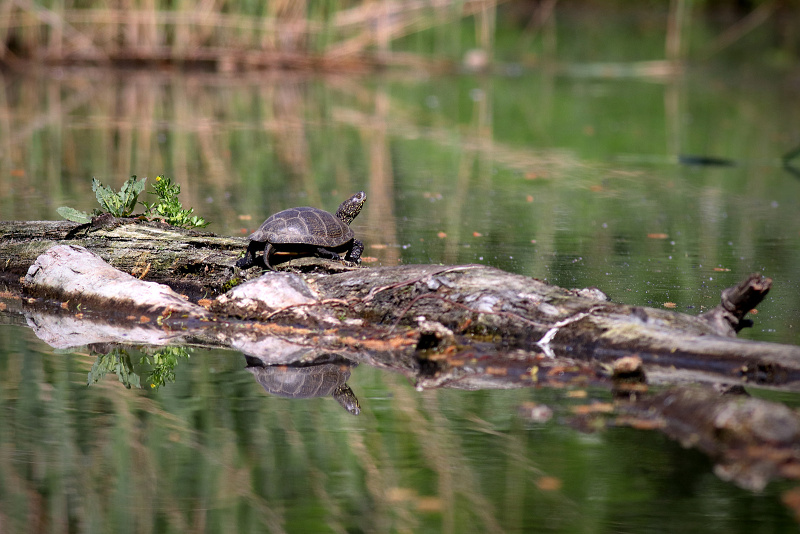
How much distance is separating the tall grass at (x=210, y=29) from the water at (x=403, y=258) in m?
1.31

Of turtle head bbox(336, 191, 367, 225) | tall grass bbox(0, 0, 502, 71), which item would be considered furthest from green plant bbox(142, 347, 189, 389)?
tall grass bbox(0, 0, 502, 71)

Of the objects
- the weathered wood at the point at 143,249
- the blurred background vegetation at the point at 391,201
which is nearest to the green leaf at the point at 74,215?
the weathered wood at the point at 143,249

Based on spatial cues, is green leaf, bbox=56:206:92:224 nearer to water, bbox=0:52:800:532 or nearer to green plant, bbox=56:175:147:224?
green plant, bbox=56:175:147:224

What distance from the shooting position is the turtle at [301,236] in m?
6.33

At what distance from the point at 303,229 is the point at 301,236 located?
0.22 ft

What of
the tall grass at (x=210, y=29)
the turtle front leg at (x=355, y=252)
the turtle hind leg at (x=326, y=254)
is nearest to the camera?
Answer: the turtle hind leg at (x=326, y=254)

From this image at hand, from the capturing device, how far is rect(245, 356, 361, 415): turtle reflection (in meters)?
4.86

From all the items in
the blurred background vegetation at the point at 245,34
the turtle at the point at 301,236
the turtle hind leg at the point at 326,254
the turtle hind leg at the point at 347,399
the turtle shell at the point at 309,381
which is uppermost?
the blurred background vegetation at the point at 245,34

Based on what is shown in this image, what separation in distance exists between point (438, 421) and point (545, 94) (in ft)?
57.4

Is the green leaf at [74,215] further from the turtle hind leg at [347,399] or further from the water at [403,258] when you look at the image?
the turtle hind leg at [347,399]

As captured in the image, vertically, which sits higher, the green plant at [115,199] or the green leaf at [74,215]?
the green plant at [115,199]

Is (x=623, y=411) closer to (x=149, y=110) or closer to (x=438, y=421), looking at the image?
(x=438, y=421)

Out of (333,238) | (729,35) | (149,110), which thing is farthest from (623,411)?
(729,35)

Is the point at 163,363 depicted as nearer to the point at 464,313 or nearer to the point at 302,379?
the point at 302,379
